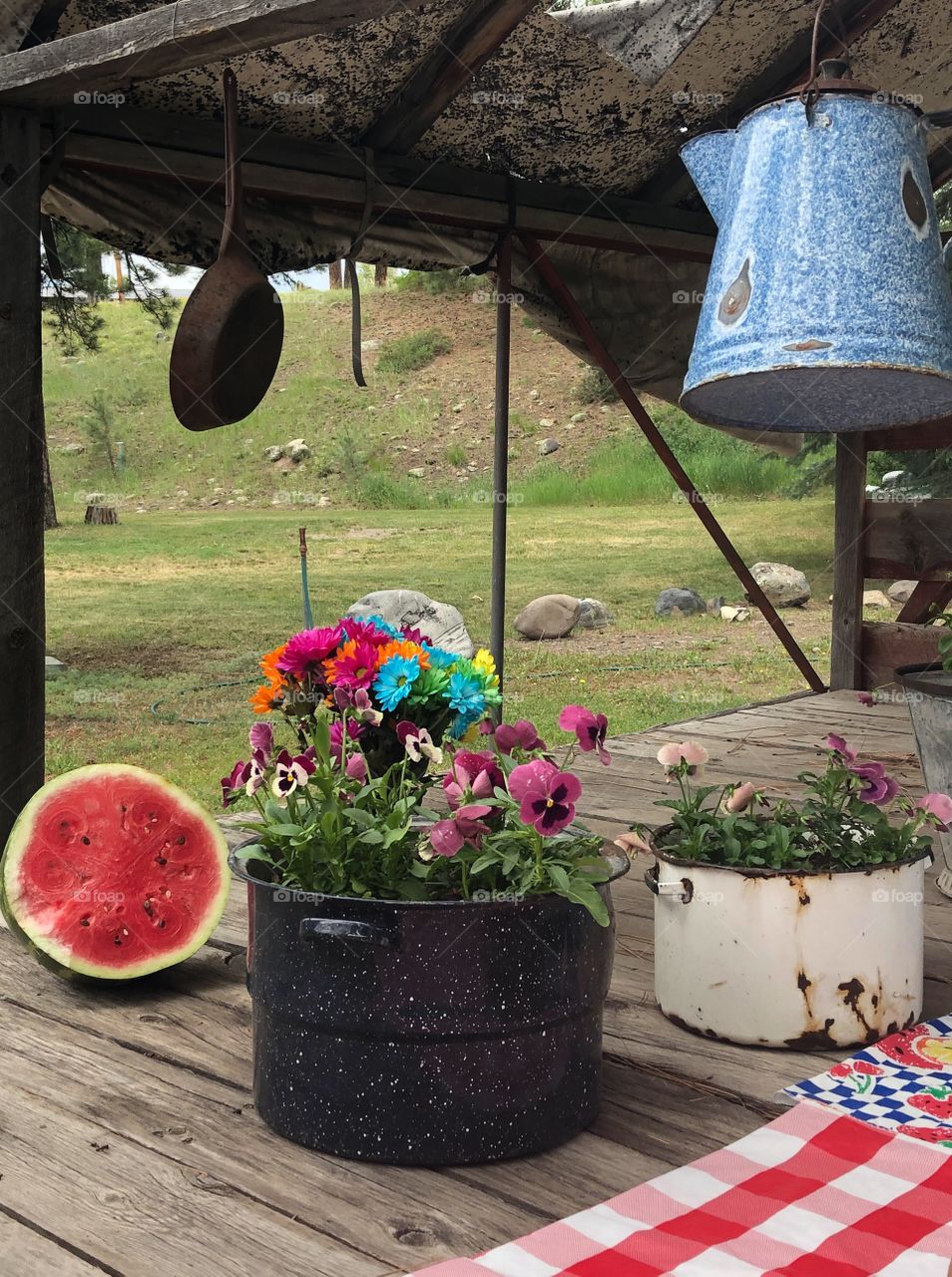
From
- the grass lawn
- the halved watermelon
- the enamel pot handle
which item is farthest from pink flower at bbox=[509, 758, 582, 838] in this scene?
the grass lawn

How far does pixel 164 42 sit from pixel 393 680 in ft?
4.82

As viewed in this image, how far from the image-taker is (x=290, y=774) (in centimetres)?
173

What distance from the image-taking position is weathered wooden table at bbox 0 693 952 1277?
57.9 inches

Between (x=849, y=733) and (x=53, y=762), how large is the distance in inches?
248

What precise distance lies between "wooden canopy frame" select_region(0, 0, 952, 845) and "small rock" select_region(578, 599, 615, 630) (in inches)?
330

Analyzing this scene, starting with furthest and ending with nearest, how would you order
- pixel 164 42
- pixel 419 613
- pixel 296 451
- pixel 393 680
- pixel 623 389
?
pixel 296 451
pixel 419 613
pixel 623 389
pixel 164 42
pixel 393 680

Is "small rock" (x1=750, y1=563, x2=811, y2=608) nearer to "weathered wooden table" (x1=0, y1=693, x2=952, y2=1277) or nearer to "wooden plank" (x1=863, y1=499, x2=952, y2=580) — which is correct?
"wooden plank" (x1=863, y1=499, x2=952, y2=580)

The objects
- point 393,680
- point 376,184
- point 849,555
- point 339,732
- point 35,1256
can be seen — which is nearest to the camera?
point 35,1256

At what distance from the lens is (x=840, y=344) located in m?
1.54

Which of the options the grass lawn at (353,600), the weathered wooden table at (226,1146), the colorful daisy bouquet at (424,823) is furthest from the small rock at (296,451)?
the colorful daisy bouquet at (424,823)

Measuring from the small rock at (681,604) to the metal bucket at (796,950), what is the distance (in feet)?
38.0

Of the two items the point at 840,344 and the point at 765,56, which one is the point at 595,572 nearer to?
the point at 765,56

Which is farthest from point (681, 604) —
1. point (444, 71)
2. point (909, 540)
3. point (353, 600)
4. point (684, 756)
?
point (684, 756)

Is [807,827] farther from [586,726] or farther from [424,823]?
[424,823]
